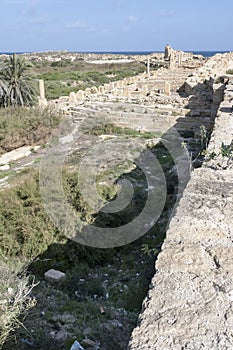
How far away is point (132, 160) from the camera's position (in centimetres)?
997

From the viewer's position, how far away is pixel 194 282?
6.87ft

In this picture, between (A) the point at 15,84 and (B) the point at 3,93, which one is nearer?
(B) the point at 3,93

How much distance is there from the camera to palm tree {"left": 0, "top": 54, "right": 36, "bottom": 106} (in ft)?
49.5

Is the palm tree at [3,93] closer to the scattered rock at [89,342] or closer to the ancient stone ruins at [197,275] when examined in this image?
the ancient stone ruins at [197,275]

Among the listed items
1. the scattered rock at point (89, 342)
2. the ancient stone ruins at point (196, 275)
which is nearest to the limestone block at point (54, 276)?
the scattered rock at point (89, 342)

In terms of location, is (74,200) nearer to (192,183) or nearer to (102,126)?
(192,183)

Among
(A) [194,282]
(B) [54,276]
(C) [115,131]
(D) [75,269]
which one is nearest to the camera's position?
(A) [194,282]

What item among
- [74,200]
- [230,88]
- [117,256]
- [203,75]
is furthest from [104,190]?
[203,75]

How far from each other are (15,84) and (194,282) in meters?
14.9

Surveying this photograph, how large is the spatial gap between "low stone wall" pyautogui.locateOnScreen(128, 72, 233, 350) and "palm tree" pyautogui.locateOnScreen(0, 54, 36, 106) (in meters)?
13.3

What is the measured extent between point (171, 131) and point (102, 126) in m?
2.66

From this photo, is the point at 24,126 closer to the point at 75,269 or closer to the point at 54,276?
the point at 75,269

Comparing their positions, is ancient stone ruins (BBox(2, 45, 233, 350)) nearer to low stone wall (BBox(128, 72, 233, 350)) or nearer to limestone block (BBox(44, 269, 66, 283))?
low stone wall (BBox(128, 72, 233, 350))

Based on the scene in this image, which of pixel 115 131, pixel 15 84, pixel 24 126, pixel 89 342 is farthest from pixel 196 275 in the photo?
pixel 15 84
